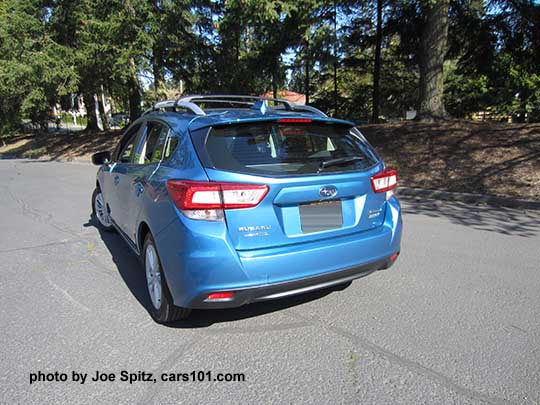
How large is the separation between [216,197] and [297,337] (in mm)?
1223

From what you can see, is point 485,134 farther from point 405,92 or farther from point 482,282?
point 405,92

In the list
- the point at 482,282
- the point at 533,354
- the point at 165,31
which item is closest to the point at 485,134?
the point at 482,282

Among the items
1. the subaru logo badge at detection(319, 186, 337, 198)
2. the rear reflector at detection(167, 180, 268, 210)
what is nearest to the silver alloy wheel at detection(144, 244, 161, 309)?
the rear reflector at detection(167, 180, 268, 210)

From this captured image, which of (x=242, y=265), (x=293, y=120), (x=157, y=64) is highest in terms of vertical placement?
(x=157, y=64)

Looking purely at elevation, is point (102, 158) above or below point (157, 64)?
below

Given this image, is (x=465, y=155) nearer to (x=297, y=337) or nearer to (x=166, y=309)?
(x=297, y=337)

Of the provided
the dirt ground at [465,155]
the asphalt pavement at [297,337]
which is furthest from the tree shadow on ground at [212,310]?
the dirt ground at [465,155]

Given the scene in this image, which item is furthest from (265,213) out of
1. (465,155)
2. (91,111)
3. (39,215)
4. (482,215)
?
(91,111)

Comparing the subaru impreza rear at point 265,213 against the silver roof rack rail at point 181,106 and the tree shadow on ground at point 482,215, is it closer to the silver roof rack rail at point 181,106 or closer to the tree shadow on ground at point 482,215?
the silver roof rack rail at point 181,106

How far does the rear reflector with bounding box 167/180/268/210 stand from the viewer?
98.7 inches

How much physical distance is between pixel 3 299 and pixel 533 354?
4.37 metres

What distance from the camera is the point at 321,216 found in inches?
108

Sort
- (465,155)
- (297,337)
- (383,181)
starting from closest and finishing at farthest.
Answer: (297,337) < (383,181) < (465,155)

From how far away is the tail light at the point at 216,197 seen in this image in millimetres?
2508
